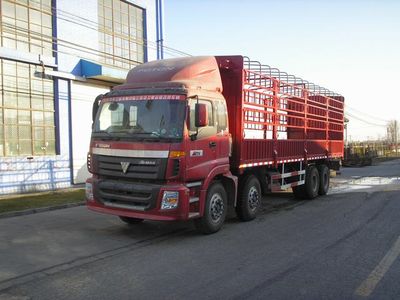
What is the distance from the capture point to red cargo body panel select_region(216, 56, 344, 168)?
31.6ft

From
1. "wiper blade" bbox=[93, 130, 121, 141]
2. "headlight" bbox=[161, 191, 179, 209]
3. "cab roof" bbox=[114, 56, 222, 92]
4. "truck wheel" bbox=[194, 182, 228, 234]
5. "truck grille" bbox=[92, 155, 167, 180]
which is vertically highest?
"cab roof" bbox=[114, 56, 222, 92]

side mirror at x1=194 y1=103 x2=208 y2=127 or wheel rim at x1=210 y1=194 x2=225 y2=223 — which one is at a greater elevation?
side mirror at x1=194 y1=103 x2=208 y2=127

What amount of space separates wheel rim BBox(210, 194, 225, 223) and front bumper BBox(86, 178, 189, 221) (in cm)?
90

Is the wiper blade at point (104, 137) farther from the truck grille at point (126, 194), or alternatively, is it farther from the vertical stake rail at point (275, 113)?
the vertical stake rail at point (275, 113)

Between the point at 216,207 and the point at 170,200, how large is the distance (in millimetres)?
1388

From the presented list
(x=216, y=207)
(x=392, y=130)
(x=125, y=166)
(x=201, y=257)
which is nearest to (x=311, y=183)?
(x=216, y=207)

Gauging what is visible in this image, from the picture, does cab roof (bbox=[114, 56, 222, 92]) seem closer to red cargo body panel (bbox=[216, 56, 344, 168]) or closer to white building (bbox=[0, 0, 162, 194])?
red cargo body panel (bbox=[216, 56, 344, 168])

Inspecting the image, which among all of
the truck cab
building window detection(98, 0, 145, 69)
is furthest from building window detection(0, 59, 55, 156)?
the truck cab

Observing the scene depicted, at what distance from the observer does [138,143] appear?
7.89 metres

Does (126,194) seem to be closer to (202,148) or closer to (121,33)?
(202,148)

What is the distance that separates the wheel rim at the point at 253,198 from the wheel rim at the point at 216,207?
137 centimetres

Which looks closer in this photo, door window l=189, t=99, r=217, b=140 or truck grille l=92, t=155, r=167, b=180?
truck grille l=92, t=155, r=167, b=180

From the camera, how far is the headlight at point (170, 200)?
25.1ft

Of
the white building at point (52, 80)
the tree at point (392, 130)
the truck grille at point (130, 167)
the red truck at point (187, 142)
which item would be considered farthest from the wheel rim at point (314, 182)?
the tree at point (392, 130)
